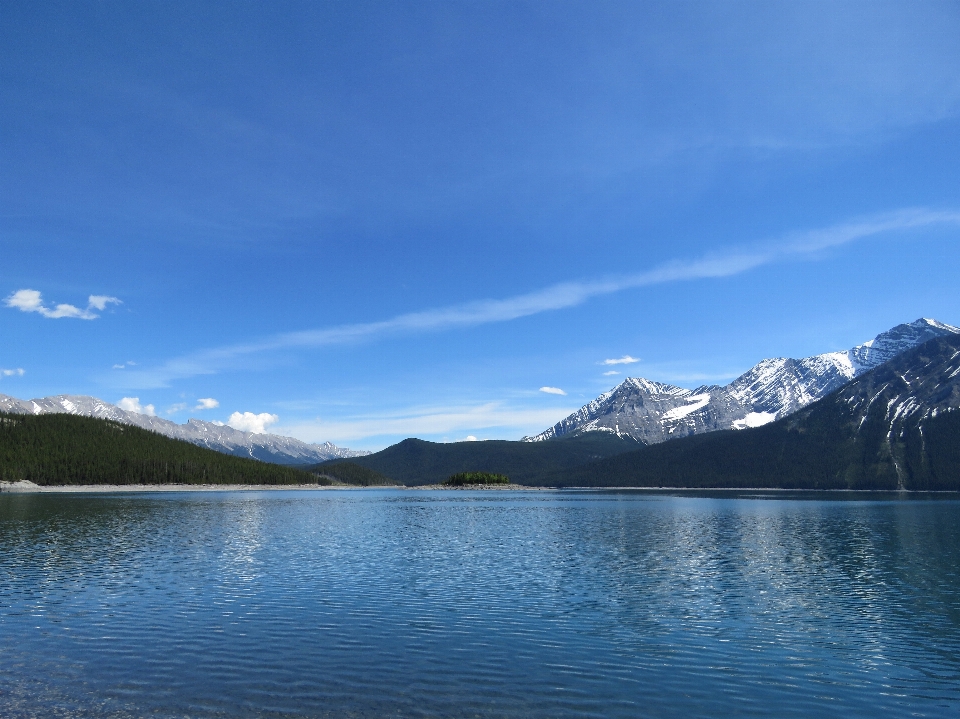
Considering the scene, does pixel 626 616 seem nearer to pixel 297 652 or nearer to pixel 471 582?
pixel 471 582

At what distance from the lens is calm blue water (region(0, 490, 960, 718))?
2759 centimetres

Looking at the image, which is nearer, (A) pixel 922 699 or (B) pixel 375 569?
(A) pixel 922 699

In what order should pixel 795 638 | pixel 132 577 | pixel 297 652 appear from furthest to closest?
pixel 132 577 < pixel 795 638 < pixel 297 652

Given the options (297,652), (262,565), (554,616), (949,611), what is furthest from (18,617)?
(949,611)

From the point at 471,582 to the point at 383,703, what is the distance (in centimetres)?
3039

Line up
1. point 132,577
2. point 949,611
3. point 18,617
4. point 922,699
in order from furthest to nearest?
1. point 132,577
2. point 949,611
3. point 18,617
4. point 922,699

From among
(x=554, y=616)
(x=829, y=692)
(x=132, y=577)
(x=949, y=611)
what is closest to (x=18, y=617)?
(x=132, y=577)

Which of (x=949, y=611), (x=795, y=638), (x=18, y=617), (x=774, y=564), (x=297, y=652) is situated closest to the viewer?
(x=297, y=652)

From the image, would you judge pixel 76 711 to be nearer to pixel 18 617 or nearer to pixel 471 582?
pixel 18 617

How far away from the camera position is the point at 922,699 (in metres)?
28.4

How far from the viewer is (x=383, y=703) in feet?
88.1

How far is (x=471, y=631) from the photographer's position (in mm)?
39375

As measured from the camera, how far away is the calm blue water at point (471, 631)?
27.6 m

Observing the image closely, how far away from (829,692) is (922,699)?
375cm
